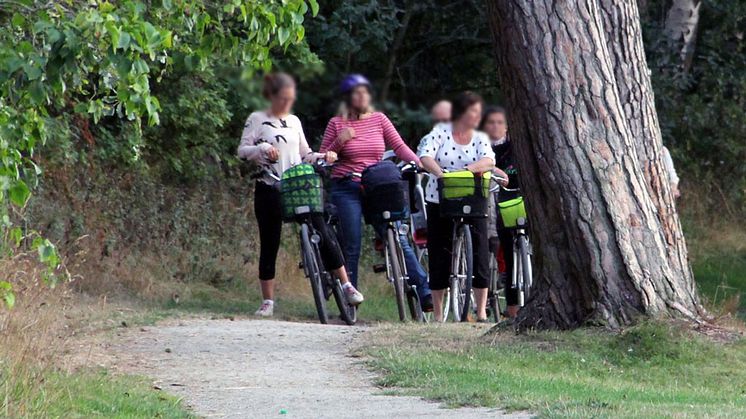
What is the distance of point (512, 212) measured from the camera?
11.9 meters

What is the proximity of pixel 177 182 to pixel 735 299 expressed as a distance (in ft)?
25.2

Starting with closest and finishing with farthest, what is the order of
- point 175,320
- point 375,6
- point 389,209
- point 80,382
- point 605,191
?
point 80,382, point 605,191, point 175,320, point 389,209, point 375,6

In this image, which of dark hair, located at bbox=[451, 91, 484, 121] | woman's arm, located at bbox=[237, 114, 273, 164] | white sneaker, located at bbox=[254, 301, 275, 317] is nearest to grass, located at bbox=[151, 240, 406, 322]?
white sneaker, located at bbox=[254, 301, 275, 317]

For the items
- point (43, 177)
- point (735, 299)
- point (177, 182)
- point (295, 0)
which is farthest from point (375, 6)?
point (295, 0)

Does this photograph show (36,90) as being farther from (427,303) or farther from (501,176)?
(427,303)

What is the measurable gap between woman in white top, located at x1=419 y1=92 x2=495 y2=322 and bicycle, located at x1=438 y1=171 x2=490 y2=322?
77mm

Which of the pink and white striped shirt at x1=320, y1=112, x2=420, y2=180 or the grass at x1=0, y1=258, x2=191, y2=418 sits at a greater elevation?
the pink and white striped shirt at x1=320, y1=112, x2=420, y2=180

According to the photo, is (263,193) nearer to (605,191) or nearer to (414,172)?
(414,172)

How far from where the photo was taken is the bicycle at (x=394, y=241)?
11648 millimetres

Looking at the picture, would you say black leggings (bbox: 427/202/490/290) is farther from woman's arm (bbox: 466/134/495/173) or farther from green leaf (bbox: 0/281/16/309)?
green leaf (bbox: 0/281/16/309)

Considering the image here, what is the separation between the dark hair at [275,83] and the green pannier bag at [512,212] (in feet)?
11.1

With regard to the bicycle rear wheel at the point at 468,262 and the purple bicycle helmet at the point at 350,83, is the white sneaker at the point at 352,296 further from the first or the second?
the purple bicycle helmet at the point at 350,83

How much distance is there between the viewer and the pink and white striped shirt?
11.8 m

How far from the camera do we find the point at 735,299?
11836 millimetres
